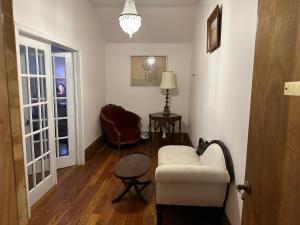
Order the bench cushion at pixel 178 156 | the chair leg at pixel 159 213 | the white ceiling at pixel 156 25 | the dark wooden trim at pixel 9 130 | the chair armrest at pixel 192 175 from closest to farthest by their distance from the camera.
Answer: the dark wooden trim at pixel 9 130
the chair armrest at pixel 192 175
the chair leg at pixel 159 213
the bench cushion at pixel 178 156
the white ceiling at pixel 156 25

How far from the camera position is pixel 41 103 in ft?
8.24

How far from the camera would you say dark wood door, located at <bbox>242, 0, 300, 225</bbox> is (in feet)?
2.19

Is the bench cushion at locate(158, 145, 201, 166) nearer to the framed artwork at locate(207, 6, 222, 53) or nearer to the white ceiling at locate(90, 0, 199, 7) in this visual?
the framed artwork at locate(207, 6, 222, 53)

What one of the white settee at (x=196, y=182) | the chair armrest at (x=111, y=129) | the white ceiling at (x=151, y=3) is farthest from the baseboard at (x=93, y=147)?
the white ceiling at (x=151, y=3)

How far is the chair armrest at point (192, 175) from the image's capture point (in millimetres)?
1798

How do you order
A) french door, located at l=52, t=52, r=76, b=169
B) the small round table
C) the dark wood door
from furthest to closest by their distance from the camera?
french door, located at l=52, t=52, r=76, b=169 → the small round table → the dark wood door

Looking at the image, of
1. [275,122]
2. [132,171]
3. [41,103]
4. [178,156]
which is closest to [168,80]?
[178,156]

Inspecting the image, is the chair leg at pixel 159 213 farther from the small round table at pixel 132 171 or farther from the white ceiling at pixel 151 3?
the white ceiling at pixel 151 3

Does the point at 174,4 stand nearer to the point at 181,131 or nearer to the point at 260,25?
the point at 181,131

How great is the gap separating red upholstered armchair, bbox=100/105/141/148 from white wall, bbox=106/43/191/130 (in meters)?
0.44

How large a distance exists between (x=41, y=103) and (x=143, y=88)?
10.0ft

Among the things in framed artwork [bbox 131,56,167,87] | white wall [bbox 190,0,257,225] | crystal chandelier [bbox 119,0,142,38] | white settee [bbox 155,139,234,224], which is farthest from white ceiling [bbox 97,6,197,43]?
white settee [bbox 155,139,234,224]

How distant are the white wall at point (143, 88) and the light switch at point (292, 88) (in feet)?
15.0

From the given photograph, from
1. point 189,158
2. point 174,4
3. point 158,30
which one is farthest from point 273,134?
point 158,30
